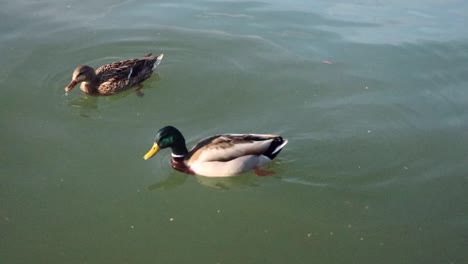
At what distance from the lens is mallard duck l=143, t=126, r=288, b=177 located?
5.84 metres

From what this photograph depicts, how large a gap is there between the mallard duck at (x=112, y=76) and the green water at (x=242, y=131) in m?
0.17

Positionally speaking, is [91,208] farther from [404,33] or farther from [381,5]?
[381,5]

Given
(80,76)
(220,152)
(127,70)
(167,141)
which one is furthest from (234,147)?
(80,76)

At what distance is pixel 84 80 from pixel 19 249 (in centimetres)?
308

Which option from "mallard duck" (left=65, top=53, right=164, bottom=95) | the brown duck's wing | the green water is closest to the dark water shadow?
the green water

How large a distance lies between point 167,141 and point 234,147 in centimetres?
76

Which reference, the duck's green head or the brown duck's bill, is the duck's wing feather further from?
the duck's green head

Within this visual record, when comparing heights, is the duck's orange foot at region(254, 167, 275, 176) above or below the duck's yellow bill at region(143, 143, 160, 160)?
below

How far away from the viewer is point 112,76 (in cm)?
754

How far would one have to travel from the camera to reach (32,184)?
18.8 ft

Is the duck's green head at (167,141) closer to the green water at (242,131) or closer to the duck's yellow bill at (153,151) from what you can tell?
the duck's yellow bill at (153,151)

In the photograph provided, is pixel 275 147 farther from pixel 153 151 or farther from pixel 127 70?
pixel 127 70

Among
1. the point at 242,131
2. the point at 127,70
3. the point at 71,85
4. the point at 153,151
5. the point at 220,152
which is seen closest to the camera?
the point at 220,152

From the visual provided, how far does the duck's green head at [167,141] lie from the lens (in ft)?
19.2
